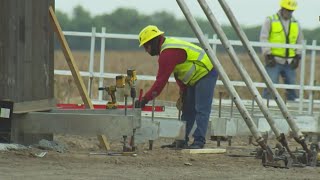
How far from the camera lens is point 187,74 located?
15.3 meters

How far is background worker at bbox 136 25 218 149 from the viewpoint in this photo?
48.7ft

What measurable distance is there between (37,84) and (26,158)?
5.26ft

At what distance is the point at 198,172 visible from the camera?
504 inches

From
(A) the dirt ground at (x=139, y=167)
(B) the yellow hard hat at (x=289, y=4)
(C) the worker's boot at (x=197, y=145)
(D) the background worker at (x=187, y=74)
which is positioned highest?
(B) the yellow hard hat at (x=289, y=4)

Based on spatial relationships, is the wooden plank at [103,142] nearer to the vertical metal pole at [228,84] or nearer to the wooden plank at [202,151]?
the wooden plank at [202,151]

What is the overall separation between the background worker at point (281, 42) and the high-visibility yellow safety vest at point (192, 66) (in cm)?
663

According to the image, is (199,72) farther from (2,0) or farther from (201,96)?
(2,0)

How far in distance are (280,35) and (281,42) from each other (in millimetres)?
136

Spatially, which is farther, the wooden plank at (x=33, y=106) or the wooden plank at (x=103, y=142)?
the wooden plank at (x=103, y=142)

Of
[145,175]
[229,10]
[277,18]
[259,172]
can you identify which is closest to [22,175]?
[145,175]

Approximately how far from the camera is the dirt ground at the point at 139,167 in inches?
481

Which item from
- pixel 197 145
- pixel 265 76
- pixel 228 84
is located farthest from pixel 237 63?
pixel 197 145

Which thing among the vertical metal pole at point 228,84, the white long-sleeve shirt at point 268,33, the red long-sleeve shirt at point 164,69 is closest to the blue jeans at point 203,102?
the red long-sleeve shirt at point 164,69

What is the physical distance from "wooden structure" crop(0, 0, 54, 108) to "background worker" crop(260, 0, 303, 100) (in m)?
7.61
